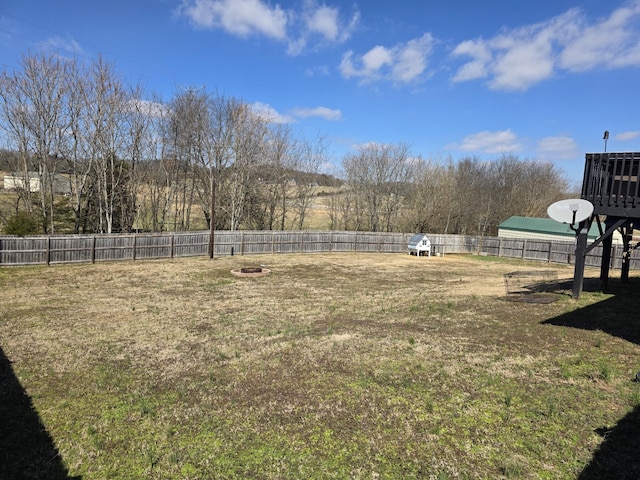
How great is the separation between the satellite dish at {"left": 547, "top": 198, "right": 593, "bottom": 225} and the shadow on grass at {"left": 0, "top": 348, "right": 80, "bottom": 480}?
1210 cm

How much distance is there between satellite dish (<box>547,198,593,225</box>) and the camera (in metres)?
10.5

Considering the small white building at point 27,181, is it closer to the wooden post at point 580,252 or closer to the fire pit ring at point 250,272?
the fire pit ring at point 250,272

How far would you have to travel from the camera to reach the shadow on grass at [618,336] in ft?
13.4

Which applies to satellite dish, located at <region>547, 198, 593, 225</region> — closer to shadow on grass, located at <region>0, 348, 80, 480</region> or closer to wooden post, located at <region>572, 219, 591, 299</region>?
wooden post, located at <region>572, 219, 591, 299</region>

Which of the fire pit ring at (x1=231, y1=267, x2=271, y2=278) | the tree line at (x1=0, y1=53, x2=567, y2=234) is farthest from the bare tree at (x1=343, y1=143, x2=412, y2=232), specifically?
the fire pit ring at (x1=231, y1=267, x2=271, y2=278)

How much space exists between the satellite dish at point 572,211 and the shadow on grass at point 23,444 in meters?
12.1

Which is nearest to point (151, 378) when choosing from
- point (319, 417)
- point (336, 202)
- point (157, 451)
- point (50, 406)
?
point (50, 406)

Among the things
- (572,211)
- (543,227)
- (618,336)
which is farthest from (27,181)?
(543,227)

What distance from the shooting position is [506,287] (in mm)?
14141

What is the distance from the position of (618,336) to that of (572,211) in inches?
156

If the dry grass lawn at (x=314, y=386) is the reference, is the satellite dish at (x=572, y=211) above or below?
above

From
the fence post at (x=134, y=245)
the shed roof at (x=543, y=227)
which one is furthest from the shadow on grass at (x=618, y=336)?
the fence post at (x=134, y=245)

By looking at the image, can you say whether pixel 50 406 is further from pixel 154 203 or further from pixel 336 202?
pixel 336 202

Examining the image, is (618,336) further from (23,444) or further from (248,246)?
(248,246)
